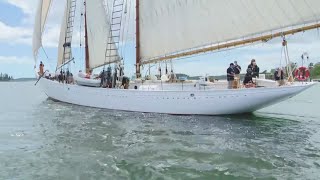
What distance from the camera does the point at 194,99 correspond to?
2155 centimetres

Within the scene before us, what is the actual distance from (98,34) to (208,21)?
12.4 meters

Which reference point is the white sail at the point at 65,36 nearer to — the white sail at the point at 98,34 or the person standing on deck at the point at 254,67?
the white sail at the point at 98,34

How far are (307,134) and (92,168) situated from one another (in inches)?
364

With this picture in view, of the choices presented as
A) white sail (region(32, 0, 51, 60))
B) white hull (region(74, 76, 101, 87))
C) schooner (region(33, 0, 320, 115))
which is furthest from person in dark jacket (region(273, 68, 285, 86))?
white sail (region(32, 0, 51, 60))

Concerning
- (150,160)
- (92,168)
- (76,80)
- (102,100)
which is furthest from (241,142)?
(76,80)

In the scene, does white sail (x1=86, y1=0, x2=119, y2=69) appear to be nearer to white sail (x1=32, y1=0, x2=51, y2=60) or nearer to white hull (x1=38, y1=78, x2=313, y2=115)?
white hull (x1=38, y1=78, x2=313, y2=115)

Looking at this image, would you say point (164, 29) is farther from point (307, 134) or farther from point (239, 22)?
point (307, 134)

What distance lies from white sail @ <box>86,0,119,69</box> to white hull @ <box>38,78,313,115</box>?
4314 mm

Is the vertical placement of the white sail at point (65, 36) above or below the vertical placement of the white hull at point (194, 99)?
above

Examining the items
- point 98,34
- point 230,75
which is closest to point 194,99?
point 230,75

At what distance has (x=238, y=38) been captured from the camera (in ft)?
67.8

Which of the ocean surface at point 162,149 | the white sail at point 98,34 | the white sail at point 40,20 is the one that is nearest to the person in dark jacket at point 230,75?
the ocean surface at point 162,149

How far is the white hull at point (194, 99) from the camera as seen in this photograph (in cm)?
1984

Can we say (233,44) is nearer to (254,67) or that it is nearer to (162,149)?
(254,67)
